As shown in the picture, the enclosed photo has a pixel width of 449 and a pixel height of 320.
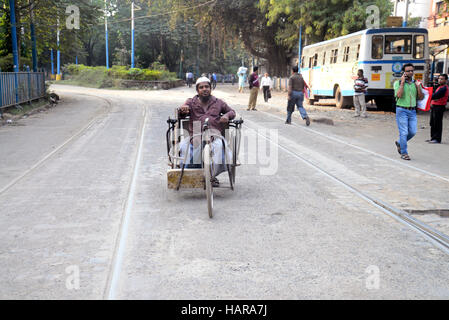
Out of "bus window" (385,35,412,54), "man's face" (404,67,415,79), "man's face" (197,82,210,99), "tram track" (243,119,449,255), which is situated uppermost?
"bus window" (385,35,412,54)

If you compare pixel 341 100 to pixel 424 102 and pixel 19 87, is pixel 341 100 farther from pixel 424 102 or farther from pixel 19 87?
pixel 19 87

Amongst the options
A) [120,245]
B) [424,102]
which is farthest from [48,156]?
[424,102]

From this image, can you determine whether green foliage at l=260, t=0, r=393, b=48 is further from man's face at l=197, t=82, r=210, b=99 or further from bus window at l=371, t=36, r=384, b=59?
man's face at l=197, t=82, r=210, b=99

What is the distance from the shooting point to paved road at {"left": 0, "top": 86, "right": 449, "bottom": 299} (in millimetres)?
3770

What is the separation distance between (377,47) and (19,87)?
46.0ft

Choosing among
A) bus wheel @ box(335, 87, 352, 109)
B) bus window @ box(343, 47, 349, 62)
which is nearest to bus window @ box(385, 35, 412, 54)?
bus window @ box(343, 47, 349, 62)

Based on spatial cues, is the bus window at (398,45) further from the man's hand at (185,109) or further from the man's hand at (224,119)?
the man's hand at (185,109)

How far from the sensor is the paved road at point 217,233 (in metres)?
3.77

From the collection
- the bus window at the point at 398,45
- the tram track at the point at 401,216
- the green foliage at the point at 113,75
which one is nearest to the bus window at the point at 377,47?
the bus window at the point at 398,45

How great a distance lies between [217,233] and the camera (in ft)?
16.5


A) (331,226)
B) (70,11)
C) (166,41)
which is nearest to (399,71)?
(70,11)

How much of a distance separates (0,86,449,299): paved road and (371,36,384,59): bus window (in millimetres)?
11521
